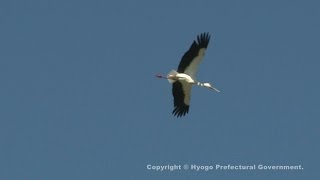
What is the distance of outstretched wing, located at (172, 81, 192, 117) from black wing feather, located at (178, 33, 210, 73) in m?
0.80

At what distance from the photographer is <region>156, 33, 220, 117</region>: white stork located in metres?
73.4

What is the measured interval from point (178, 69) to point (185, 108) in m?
1.92

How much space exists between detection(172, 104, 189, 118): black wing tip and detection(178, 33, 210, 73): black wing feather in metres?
1.75

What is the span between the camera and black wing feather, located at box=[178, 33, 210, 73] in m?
73.4

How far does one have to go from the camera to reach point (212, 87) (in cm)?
7544

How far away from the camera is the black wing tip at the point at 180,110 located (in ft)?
246

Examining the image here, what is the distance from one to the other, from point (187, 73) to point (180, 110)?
1655mm

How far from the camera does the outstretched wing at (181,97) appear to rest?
74.4m

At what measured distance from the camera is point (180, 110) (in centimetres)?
7500

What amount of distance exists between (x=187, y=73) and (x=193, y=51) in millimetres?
877

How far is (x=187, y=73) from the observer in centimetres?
7388

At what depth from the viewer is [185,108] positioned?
75.0 meters

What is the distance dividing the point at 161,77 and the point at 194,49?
5.24ft

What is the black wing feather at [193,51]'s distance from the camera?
241 feet
